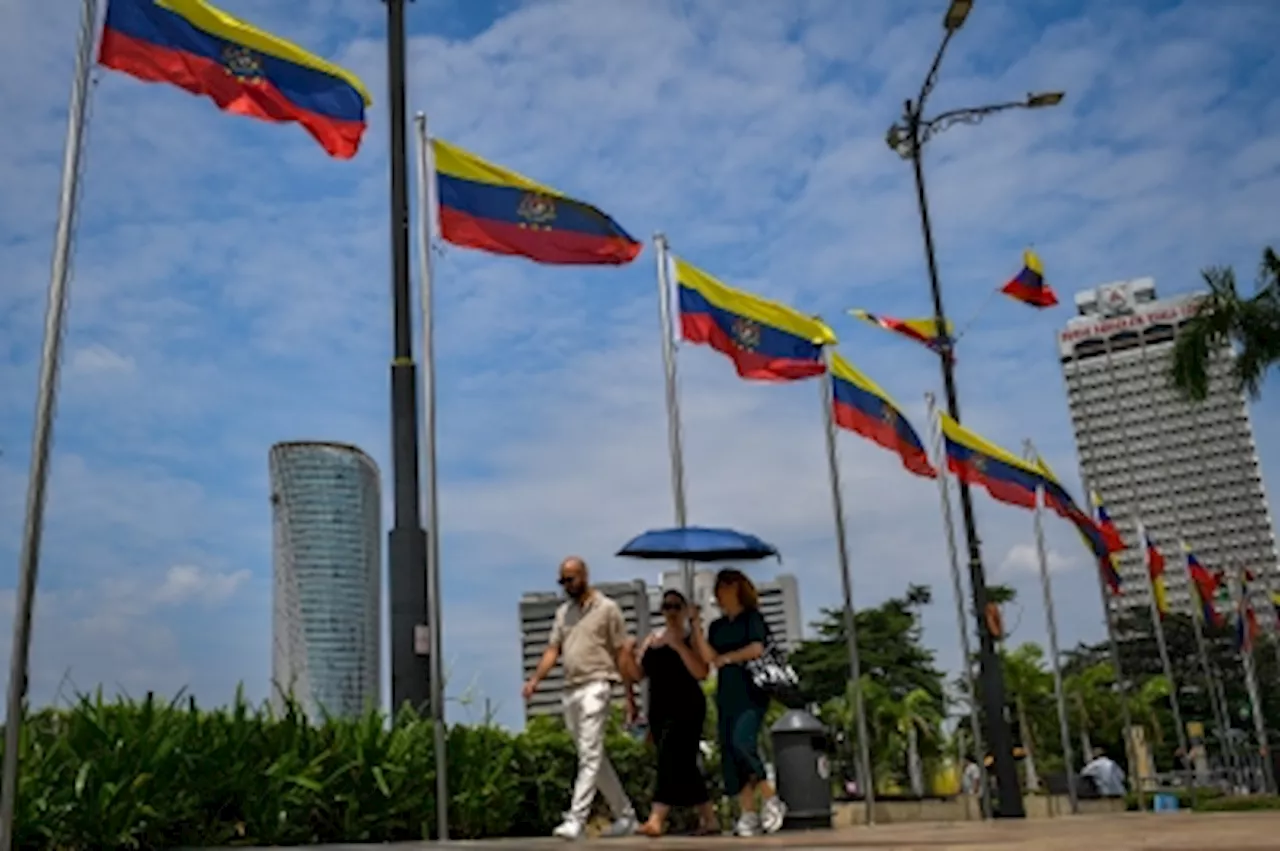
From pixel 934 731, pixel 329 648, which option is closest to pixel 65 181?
pixel 934 731

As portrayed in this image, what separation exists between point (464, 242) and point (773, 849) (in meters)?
7.29

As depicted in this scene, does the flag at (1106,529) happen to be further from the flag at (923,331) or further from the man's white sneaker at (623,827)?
the man's white sneaker at (623,827)

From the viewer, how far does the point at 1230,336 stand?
27.5 m

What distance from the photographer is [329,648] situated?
87125mm

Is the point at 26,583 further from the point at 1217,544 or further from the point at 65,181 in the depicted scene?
the point at 1217,544

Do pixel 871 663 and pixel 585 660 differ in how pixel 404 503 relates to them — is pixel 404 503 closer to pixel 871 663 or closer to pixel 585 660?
pixel 585 660

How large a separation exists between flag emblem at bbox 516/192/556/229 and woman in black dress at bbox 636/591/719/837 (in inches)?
186

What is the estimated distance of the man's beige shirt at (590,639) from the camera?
933 cm

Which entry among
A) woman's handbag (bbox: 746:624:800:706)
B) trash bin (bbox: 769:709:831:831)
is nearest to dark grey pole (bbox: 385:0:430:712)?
woman's handbag (bbox: 746:624:800:706)

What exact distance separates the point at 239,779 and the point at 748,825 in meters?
3.58

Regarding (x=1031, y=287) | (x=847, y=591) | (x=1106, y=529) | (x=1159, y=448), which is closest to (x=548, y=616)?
(x=1106, y=529)

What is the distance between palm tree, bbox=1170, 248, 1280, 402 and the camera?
27.2 metres

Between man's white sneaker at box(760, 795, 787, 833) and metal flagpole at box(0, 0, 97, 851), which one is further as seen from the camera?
man's white sneaker at box(760, 795, 787, 833)

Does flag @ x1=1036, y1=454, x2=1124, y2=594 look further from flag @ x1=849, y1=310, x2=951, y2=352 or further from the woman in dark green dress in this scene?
the woman in dark green dress
